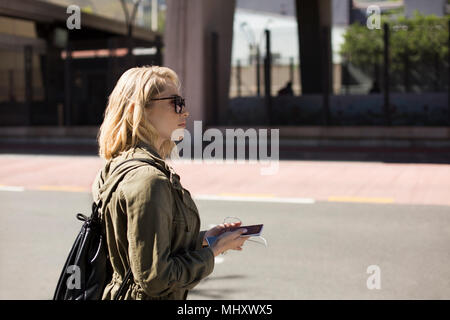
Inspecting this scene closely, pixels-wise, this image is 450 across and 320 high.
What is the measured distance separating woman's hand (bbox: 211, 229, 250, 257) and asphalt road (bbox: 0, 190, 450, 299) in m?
3.20

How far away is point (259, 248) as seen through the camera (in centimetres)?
753

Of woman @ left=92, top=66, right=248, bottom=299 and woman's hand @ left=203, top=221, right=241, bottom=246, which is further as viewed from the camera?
woman's hand @ left=203, top=221, right=241, bottom=246

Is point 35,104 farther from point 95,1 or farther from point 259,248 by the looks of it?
point 259,248

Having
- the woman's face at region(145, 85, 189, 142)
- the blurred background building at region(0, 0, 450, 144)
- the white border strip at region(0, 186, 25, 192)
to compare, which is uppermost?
the blurred background building at region(0, 0, 450, 144)

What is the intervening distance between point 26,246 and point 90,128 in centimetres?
1427

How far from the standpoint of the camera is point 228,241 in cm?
254

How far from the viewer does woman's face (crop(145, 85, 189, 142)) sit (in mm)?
2395

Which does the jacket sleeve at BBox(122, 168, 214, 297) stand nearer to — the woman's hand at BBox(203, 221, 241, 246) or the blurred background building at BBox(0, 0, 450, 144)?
the woman's hand at BBox(203, 221, 241, 246)

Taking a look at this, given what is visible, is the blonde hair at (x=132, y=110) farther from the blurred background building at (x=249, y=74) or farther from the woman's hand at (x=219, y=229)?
the blurred background building at (x=249, y=74)

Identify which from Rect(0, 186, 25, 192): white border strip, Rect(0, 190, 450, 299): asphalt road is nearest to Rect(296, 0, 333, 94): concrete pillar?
Rect(0, 186, 25, 192): white border strip

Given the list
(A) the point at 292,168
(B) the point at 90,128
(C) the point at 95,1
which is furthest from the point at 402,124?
(C) the point at 95,1

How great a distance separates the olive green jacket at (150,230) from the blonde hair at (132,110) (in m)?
0.05

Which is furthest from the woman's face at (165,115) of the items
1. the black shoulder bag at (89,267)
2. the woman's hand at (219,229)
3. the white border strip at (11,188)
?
the white border strip at (11,188)
